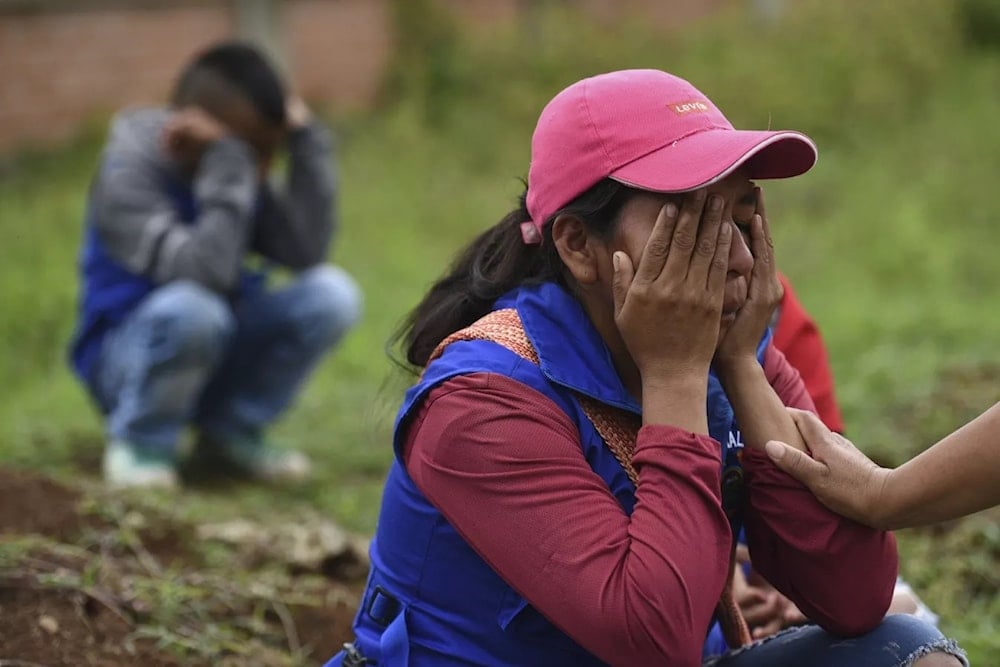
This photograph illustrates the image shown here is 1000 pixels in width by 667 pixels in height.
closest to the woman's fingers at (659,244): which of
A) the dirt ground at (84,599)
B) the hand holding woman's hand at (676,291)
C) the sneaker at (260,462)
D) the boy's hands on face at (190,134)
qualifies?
the hand holding woman's hand at (676,291)

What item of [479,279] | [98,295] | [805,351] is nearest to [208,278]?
[98,295]

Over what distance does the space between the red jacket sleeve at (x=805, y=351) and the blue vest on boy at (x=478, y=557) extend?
0.99 meters

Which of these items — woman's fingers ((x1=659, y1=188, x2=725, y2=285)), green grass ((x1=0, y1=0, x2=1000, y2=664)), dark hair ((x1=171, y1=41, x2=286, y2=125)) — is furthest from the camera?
green grass ((x1=0, y1=0, x2=1000, y2=664))

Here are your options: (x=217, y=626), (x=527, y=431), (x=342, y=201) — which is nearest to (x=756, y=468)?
(x=527, y=431)

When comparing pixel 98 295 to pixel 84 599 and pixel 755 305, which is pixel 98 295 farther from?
pixel 755 305

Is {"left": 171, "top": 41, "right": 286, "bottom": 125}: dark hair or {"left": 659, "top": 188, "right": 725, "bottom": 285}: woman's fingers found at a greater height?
{"left": 659, "top": 188, "right": 725, "bottom": 285}: woman's fingers

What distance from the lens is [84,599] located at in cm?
296

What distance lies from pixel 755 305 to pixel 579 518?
52 centimetres

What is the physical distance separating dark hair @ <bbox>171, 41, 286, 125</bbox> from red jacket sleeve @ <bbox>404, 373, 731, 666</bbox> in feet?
10.6

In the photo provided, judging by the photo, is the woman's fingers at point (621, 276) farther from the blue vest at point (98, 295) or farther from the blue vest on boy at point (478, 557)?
the blue vest at point (98, 295)

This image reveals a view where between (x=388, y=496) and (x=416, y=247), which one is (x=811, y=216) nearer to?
(x=416, y=247)

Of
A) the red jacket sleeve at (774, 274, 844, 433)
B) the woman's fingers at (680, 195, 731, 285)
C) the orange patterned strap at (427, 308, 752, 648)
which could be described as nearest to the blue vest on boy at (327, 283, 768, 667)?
the orange patterned strap at (427, 308, 752, 648)

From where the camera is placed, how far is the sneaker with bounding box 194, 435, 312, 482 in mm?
5105

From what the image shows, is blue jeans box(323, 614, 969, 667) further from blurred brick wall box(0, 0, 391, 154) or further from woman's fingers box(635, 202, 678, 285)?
blurred brick wall box(0, 0, 391, 154)
